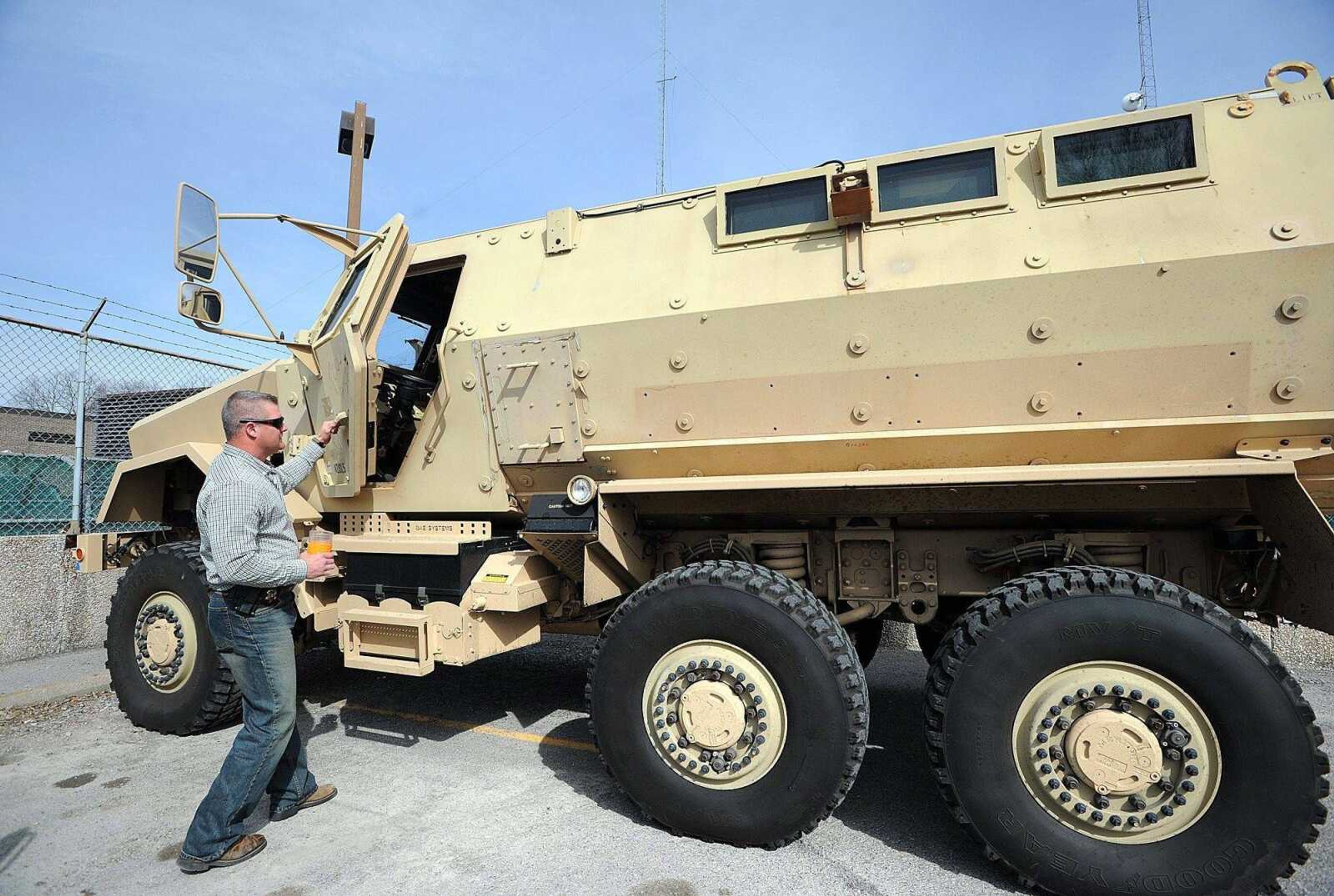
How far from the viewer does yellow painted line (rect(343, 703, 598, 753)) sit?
13.6 ft

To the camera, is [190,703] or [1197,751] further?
[190,703]

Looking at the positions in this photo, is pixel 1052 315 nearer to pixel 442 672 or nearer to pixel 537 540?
pixel 537 540

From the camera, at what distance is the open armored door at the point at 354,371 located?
4.00 metres

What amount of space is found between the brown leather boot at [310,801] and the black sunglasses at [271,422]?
5.81ft

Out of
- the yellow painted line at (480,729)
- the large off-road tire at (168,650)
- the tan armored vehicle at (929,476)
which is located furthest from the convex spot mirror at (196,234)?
the yellow painted line at (480,729)

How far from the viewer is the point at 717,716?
2.93 m

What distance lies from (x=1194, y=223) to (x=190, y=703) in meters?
5.78

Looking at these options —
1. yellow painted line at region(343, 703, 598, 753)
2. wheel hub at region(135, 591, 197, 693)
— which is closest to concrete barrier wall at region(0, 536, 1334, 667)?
wheel hub at region(135, 591, 197, 693)

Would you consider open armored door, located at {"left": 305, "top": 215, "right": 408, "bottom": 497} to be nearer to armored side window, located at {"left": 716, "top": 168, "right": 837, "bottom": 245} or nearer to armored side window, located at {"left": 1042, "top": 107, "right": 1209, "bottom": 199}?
armored side window, located at {"left": 716, "top": 168, "right": 837, "bottom": 245}

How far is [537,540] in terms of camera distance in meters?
3.52

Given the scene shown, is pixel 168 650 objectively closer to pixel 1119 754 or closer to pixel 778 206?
pixel 778 206

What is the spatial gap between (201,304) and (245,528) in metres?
1.76

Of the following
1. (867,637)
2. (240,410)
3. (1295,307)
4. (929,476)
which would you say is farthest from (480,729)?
(1295,307)

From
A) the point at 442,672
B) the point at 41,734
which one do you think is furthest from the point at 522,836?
the point at 41,734
